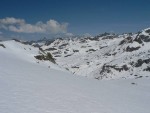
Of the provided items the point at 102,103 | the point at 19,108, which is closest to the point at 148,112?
the point at 102,103

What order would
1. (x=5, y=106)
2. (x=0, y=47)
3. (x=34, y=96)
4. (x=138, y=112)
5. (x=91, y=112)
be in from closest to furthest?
(x=5, y=106), (x=91, y=112), (x=34, y=96), (x=138, y=112), (x=0, y=47)

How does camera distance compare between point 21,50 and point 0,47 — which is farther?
point 21,50

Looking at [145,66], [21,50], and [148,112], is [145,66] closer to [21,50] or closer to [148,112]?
[21,50]

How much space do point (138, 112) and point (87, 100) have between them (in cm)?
323

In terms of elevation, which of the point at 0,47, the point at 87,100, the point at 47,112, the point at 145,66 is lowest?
the point at 47,112

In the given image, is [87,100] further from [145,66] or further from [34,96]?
[145,66]

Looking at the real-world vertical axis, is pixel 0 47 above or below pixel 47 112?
above

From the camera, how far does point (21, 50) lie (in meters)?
43.3

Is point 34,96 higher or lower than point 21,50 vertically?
lower

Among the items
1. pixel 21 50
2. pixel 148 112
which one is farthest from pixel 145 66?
pixel 148 112

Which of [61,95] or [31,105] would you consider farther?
[61,95]

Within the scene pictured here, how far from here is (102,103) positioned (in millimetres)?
15570

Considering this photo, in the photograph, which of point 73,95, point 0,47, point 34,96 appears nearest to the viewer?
point 34,96

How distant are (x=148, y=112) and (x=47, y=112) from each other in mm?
7365
